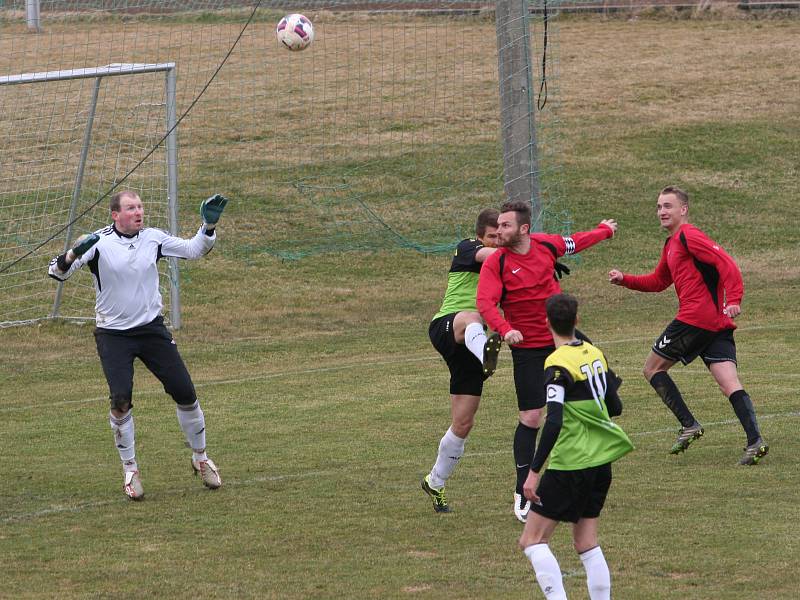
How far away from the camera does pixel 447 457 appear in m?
8.53

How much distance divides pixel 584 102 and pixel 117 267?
24017 millimetres

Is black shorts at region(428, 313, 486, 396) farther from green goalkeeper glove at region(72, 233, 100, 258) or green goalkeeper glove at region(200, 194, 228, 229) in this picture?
green goalkeeper glove at region(72, 233, 100, 258)

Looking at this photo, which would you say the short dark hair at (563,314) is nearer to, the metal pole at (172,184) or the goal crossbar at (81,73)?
the goal crossbar at (81,73)

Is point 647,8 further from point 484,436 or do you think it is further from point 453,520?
point 453,520

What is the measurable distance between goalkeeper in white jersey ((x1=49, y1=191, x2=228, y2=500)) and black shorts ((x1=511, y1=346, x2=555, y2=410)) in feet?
8.37

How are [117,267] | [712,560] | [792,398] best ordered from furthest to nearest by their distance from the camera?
[792,398] < [117,267] < [712,560]

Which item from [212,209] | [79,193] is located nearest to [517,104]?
[79,193]

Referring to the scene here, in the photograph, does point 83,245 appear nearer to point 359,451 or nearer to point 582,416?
point 359,451

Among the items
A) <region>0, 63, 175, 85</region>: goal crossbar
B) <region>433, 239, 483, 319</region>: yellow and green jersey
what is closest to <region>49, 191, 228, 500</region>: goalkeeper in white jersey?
<region>433, 239, 483, 319</region>: yellow and green jersey

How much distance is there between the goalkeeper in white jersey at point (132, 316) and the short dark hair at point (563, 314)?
11.6 ft

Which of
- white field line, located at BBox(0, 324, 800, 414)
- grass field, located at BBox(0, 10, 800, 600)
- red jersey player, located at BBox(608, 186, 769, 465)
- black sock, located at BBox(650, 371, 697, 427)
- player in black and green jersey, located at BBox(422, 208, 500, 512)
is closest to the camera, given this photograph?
grass field, located at BBox(0, 10, 800, 600)

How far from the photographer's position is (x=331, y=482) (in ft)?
31.3

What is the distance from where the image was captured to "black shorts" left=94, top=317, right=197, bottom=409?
9.26 m

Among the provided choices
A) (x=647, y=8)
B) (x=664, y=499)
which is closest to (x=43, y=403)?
(x=664, y=499)
